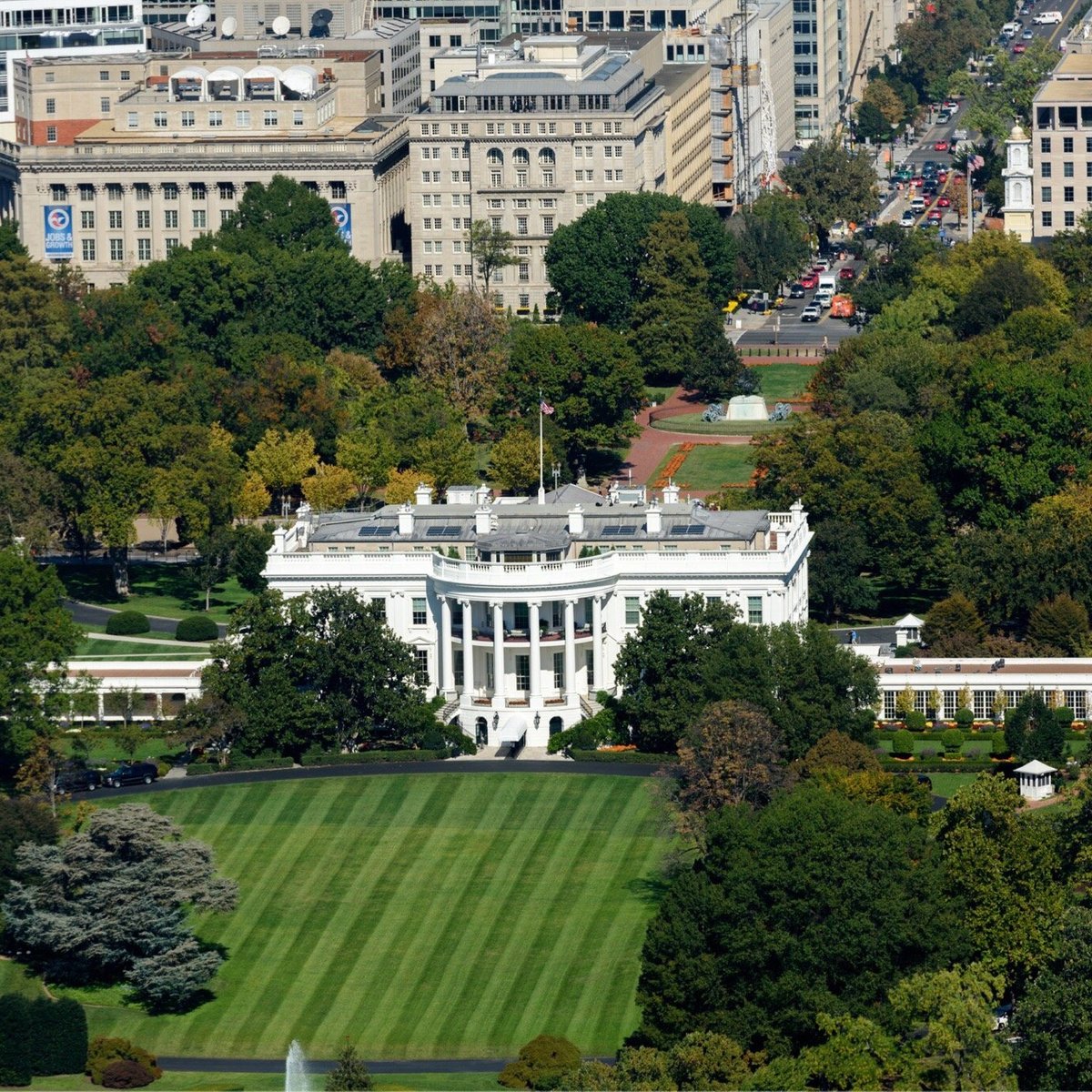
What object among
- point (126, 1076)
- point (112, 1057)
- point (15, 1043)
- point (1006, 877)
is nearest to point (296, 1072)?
point (126, 1076)

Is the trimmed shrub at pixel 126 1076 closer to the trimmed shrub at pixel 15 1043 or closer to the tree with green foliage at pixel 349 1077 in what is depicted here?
the trimmed shrub at pixel 15 1043

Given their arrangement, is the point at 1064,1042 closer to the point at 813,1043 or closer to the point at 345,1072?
the point at 813,1043

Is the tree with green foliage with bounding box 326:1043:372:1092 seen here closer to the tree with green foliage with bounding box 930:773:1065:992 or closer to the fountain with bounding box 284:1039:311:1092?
the fountain with bounding box 284:1039:311:1092

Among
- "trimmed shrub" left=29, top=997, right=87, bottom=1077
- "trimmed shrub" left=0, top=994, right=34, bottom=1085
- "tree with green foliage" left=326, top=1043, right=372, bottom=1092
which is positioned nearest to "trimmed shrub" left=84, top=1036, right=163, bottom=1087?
"trimmed shrub" left=29, top=997, right=87, bottom=1077

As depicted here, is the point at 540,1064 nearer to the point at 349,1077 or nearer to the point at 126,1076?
the point at 349,1077

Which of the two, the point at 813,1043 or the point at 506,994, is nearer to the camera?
the point at 813,1043

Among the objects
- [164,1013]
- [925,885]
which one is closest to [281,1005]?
[164,1013]
